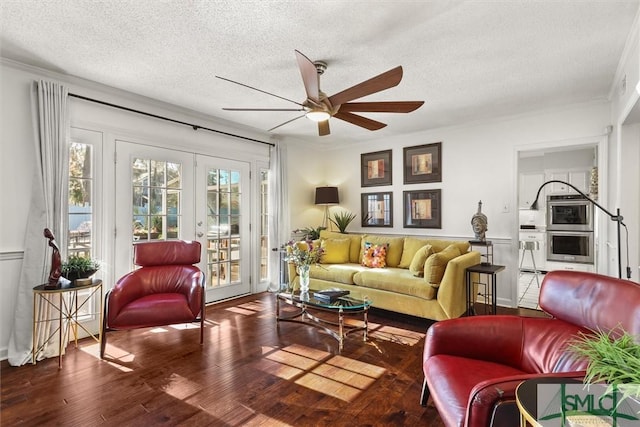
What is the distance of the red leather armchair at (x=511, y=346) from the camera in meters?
1.25

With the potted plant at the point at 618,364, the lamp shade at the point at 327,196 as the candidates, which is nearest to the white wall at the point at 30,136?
the lamp shade at the point at 327,196

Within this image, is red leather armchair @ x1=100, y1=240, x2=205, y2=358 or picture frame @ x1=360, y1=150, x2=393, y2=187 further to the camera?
picture frame @ x1=360, y1=150, x2=393, y2=187

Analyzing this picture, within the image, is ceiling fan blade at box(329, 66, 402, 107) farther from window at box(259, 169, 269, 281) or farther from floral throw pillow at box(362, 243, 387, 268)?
window at box(259, 169, 269, 281)

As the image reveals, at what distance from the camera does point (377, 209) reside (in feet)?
18.4

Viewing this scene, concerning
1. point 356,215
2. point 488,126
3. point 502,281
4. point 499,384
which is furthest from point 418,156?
point 499,384

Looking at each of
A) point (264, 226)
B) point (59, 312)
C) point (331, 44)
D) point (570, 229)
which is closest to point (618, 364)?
point (331, 44)

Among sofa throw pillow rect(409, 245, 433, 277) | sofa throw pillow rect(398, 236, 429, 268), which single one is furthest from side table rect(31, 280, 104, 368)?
sofa throw pillow rect(398, 236, 429, 268)

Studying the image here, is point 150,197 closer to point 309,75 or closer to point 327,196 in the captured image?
point 309,75

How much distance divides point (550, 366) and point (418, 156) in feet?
12.7

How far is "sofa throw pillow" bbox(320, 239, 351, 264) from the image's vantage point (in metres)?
4.75

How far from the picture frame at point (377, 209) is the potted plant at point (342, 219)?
24 centimetres

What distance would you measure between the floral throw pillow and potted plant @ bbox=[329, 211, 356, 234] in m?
1.21

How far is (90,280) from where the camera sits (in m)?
2.90

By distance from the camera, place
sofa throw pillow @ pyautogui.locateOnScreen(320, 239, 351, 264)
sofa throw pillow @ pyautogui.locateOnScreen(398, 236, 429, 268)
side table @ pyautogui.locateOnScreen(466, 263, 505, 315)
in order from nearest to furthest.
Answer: side table @ pyautogui.locateOnScreen(466, 263, 505, 315), sofa throw pillow @ pyautogui.locateOnScreen(398, 236, 429, 268), sofa throw pillow @ pyautogui.locateOnScreen(320, 239, 351, 264)
